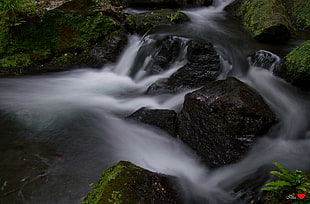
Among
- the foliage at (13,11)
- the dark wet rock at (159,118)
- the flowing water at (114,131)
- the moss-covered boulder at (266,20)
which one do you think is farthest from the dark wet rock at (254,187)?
the foliage at (13,11)

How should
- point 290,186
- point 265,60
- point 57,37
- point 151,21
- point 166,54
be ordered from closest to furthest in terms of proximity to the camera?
point 290,186, point 265,60, point 166,54, point 57,37, point 151,21

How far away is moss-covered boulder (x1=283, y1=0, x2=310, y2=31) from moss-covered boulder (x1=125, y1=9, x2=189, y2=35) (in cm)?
387

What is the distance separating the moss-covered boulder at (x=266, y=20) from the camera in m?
6.26

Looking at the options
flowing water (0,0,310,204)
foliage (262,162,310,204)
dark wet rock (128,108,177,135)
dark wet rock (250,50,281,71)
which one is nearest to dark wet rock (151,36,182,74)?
flowing water (0,0,310,204)

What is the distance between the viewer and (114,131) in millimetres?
4414

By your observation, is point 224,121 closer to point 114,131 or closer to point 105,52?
point 114,131

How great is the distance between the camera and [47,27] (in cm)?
690

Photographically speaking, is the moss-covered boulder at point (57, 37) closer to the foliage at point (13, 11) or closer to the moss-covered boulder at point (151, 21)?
the foliage at point (13, 11)

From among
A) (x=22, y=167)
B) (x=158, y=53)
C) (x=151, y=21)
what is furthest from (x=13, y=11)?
(x=22, y=167)

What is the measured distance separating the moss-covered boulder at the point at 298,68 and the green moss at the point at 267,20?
1.80m

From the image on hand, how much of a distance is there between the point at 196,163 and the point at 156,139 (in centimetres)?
90

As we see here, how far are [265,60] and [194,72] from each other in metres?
1.71

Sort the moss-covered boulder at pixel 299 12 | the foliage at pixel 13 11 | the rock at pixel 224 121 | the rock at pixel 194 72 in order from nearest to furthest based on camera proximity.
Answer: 1. the rock at pixel 224 121
2. the rock at pixel 194 72
3. the foliage at pixel 13 11
4. the moss-covered boulder at pixel 299 12

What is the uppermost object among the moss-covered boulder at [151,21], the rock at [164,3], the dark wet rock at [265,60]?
the rock at [164,3]
